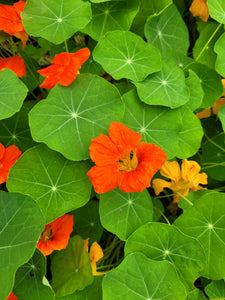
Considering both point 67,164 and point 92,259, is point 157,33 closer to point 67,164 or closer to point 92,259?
point 67,164

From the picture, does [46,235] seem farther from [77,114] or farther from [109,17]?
[109,17]

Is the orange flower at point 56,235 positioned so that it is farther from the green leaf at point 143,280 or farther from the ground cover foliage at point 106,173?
the green leaf at point 143,280

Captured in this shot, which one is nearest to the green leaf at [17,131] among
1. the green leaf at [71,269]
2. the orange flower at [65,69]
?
the orange flower at [65,69]

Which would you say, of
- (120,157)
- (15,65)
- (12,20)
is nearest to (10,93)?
(15,65)

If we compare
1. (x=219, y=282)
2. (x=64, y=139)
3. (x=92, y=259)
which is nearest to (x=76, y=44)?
(x=64, y=139)

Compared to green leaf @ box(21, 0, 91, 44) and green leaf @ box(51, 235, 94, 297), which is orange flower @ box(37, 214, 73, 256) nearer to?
green leaf @ box(51, 235, 94, 297)
